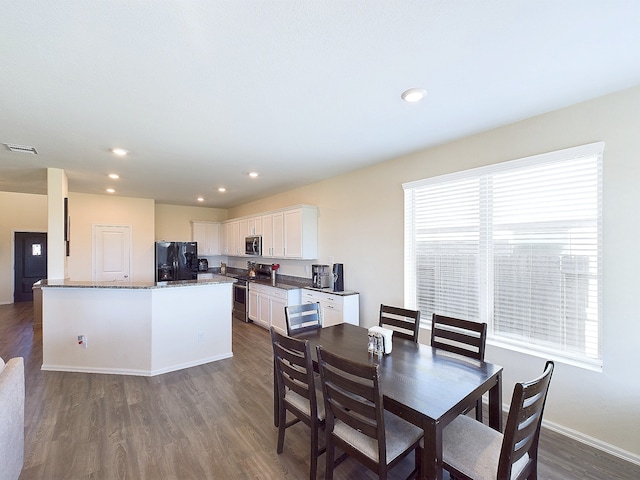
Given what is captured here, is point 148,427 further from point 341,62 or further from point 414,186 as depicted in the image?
point 414,186

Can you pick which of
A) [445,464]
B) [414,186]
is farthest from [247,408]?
[414,186]

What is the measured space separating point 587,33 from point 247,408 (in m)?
3.66

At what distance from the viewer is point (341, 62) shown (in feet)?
5.89

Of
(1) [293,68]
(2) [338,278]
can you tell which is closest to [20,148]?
(1) [293,68]

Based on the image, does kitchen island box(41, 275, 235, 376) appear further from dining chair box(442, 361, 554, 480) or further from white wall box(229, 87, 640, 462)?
dining chair box(442, 361, 554, 480)

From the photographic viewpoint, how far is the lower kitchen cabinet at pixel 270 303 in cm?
493

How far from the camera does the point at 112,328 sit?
3619 millimetres

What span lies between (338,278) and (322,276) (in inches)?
16.5

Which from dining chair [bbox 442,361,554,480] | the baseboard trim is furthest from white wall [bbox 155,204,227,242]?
the baseboard trim

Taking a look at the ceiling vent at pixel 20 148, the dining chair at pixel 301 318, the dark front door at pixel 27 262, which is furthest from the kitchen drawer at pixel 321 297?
the dark front door at pixel 27 262

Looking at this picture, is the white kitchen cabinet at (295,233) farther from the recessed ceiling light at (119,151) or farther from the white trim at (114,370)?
the recessed ceiling light at (119,151)

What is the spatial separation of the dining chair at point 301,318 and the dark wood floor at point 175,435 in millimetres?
816

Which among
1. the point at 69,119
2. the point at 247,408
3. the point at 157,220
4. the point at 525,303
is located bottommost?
the point at 247,408

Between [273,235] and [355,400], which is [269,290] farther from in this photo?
[355,400]
